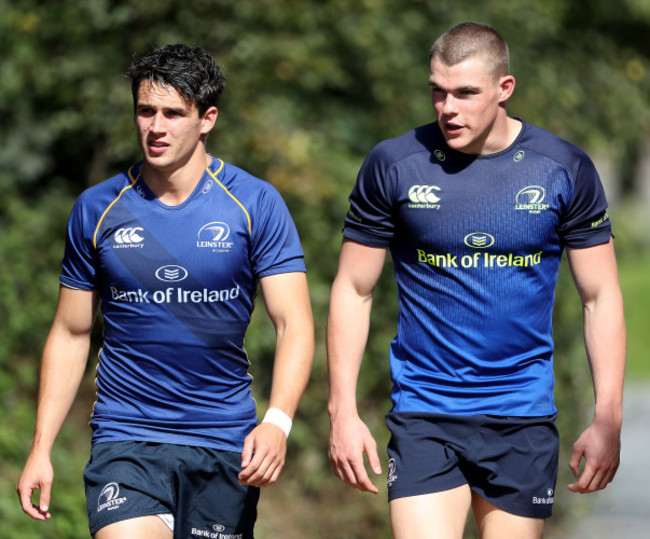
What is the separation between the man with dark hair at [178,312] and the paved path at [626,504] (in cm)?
724

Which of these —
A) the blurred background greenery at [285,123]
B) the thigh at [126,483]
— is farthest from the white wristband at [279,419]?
the blurred background greenery at [285,123]

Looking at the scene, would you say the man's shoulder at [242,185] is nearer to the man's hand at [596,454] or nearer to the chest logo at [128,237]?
the chest logo at [128,237]

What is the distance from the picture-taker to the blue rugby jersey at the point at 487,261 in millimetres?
4918

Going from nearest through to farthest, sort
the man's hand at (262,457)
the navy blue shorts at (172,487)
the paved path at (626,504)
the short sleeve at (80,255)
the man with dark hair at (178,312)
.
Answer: the man's hand at (262,457) < the navy blue shorts at (172,487) < the man with dark hair at (178,312) < the short sleeve at (80,255) < the paved path at (626,504)

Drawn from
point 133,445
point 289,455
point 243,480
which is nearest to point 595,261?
point 243,480

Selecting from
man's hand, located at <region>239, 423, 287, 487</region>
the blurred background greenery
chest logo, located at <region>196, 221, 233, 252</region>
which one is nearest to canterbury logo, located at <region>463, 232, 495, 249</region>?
chest logo, located at <region>196, 221, 233, 252</region>

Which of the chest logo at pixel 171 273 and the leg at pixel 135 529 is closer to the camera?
the leg at pixel 135 529

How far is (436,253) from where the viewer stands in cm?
495

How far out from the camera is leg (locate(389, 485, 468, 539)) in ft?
15.5

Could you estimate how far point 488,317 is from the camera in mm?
4926

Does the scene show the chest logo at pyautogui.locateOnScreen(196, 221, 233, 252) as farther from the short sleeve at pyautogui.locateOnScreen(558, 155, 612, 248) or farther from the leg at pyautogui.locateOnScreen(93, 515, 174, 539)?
the short sleeve at pyautogui.locateOnScreen(558, 155, 612, 248)

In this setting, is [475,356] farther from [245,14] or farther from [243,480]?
[245,14]

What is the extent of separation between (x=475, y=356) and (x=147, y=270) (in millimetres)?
1387

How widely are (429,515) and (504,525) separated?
35 centimetres
